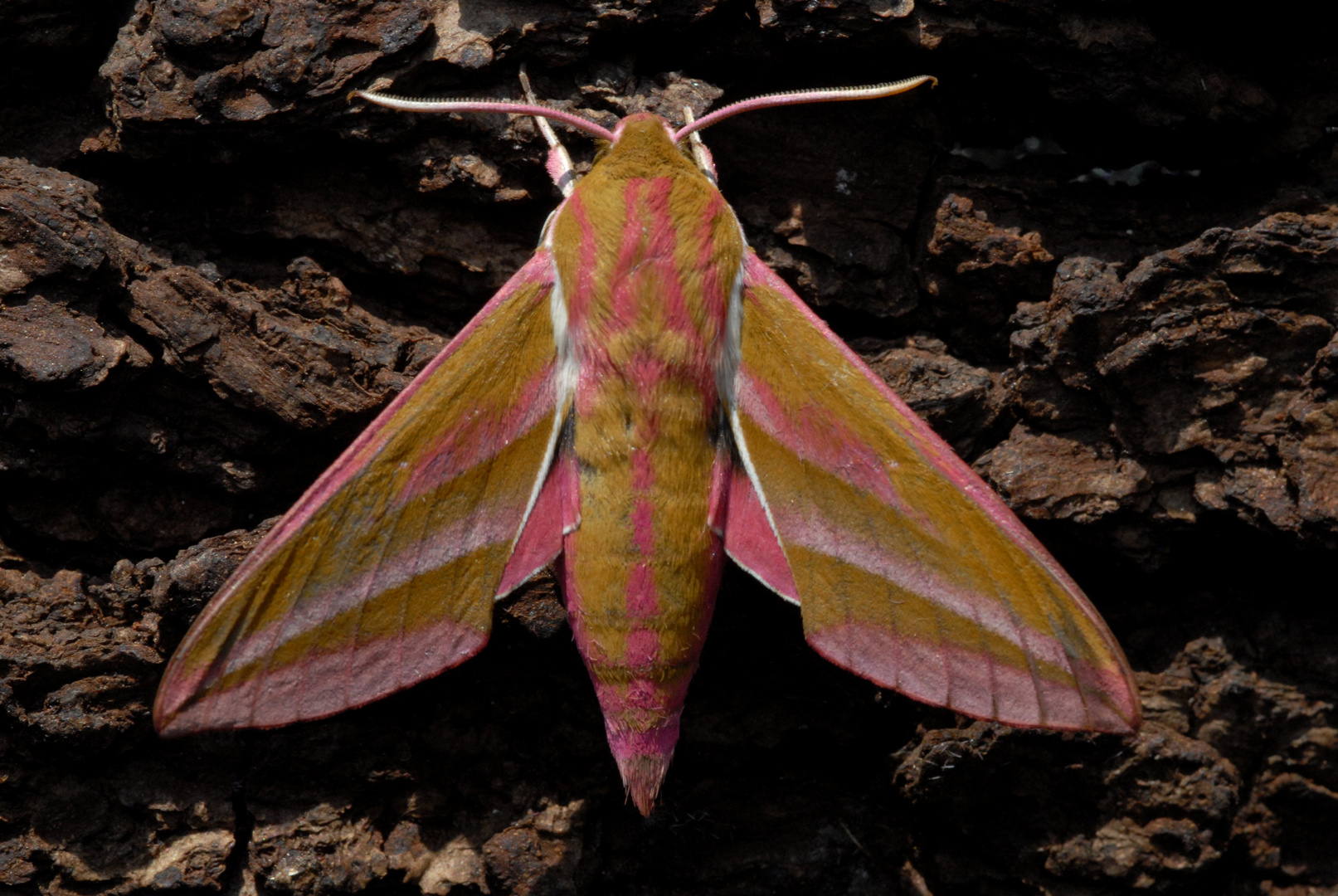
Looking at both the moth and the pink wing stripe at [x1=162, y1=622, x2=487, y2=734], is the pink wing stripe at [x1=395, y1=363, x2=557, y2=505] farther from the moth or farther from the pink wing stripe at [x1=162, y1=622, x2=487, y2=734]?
the pink wing stripe at [x1=162, y1=622, x2=487, y2=734]

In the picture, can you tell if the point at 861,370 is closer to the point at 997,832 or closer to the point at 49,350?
the point at 997,832

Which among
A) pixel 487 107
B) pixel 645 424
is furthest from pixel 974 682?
pixel 487 107

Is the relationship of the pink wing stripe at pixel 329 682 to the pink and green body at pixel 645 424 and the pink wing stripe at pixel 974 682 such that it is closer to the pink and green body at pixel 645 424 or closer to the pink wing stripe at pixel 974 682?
the pink and green body at pixel 645 424

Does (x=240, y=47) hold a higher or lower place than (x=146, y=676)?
higher

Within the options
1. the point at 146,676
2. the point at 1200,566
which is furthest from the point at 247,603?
the point at 1200,566

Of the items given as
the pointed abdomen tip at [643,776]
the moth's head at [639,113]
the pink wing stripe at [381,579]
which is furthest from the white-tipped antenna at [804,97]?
the pointed abdomen tip at [643,776]

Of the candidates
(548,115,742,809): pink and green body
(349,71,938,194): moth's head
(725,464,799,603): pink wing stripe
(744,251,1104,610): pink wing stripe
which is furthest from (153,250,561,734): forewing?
(744,251,1104,610): pink wing stripe
